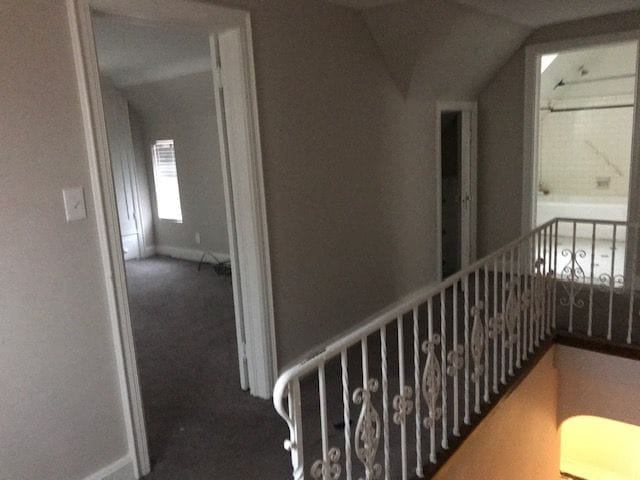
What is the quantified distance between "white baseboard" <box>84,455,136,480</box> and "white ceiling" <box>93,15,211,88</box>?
2543mm

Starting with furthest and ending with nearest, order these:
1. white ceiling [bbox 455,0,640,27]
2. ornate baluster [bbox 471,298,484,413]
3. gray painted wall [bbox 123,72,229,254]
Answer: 1. gray painted wall [bbox 123,72,229,254]
2. white ceiling [bbox 455,0,640,27]
3. ornate baluster [bbox 471,298,484,413]

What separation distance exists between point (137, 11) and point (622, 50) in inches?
249

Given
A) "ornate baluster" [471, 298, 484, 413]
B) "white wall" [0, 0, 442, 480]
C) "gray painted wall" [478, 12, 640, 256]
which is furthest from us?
"gray painted wall" [478, 12, 640, 256]

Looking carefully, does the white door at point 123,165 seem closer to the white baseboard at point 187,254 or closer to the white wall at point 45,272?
the white baseboard at point 187,254

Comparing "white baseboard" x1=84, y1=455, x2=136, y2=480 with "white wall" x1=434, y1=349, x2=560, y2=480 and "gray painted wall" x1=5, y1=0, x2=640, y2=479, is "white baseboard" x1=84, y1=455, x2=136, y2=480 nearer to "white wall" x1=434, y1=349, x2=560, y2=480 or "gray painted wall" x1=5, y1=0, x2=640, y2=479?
"gray painted wall" x1=5, y1=0, x2=640, y2=479

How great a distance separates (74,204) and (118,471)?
3.84 feet

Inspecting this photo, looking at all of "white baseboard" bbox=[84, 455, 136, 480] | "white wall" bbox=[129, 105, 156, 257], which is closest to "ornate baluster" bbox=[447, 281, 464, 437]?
"white baseboard" bbox=[84, 455, 136, 480]

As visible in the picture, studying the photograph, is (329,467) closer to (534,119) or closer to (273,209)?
(273,209)

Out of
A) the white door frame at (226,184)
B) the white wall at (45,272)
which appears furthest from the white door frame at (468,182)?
the white wall at (45,272)

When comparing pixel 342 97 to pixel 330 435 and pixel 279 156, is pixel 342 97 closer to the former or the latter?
pixel 279 156

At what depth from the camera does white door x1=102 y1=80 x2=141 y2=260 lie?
630cm

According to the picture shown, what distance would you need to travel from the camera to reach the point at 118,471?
2.21m

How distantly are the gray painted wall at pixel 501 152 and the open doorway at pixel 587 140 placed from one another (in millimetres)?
1670

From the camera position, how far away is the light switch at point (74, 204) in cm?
197
